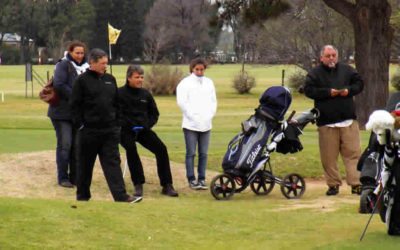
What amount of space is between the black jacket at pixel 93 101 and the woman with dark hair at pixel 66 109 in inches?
63.4

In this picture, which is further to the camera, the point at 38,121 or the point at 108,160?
the point at 38,121

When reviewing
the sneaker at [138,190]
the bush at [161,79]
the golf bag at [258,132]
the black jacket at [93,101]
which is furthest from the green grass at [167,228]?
the bush at [161,79]

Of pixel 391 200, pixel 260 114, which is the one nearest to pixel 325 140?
pixel 260 114

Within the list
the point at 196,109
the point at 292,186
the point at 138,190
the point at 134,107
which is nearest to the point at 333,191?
the point at 292,186

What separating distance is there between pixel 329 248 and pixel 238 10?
59.0 ft

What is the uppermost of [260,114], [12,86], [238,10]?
[238,10]

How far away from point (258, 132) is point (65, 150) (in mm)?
2622

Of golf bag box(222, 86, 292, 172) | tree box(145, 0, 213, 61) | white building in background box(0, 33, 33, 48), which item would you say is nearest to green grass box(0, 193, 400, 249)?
golf bag box(222, 86, 292, 172)

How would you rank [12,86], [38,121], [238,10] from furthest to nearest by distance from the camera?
[12,86]
[38,121]
[238,10]

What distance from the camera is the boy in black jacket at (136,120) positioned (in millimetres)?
11320

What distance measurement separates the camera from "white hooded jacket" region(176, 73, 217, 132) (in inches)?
472

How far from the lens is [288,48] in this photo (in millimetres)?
52062

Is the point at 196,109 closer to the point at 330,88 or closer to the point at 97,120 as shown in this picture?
the point at 330,88

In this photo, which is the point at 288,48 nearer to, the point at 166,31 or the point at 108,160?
the point at 108,160
